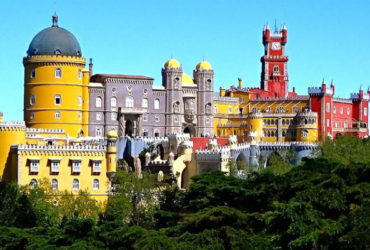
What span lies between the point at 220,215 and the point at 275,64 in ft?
210

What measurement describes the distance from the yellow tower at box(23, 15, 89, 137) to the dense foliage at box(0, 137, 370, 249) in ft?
80.5

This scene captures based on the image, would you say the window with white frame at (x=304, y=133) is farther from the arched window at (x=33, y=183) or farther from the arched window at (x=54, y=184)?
the arched window at (x=33, y=183)

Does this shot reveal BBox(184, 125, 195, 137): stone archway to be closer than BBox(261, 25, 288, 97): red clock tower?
Yes

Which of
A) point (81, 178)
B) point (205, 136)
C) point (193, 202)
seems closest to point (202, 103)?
point (205, 136)

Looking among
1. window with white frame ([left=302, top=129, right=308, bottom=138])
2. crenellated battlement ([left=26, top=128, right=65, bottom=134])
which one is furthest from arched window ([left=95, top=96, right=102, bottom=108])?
window with white frame ([left=302, top=129, right=308, bottom=138])

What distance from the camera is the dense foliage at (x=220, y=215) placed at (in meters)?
41.7

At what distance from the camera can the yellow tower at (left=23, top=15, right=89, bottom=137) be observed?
288 feet

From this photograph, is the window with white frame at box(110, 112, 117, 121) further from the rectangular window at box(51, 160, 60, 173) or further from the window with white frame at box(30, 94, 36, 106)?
the rectangular window at box(51, 160, 60, 173)

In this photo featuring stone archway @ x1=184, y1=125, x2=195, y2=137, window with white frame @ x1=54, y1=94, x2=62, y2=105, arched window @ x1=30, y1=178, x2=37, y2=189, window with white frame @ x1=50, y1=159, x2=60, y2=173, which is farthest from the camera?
stone archway @ x1=184, y1=125, x2=195, y2=137

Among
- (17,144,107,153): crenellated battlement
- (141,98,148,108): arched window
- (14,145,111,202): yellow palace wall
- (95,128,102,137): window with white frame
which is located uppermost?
(141,98,148,108): arched window

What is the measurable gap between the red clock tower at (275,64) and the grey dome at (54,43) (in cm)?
2971

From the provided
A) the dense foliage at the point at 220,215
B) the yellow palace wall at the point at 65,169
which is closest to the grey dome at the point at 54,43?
the yellow palace wall at the point at 65,169

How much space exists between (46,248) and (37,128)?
39956 millimetres

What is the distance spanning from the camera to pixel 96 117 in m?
91.3
